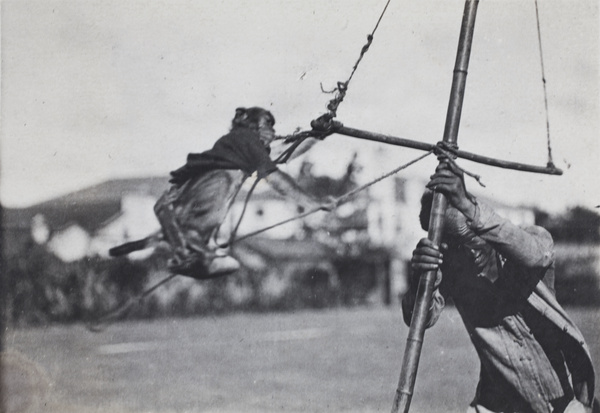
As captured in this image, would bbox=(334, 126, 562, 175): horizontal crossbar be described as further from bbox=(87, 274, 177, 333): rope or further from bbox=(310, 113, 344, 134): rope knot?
bbox=(87, 274, 177, 333): rope

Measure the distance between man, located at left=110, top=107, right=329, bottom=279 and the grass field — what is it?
45.1 inches

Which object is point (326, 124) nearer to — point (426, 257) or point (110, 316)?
point (426, 257)

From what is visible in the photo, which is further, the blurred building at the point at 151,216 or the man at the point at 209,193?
the blurred building at the point at 151,216

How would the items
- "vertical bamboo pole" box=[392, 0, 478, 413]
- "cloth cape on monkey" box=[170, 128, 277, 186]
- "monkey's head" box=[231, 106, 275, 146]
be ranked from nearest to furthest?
"vertical bamboo pole" box=[392, 0, 478, 413]
"cloth cape on monkey" box=[170, 128, 277, 186]
"monkey's head" box=[231, 106, 275, 146]

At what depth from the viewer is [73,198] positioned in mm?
5879

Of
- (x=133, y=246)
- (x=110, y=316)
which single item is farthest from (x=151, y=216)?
(x=110, y=316)

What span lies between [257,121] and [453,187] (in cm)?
171

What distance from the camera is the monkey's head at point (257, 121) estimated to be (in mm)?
5152

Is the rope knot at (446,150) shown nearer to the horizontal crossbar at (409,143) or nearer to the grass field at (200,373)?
the horizontal crossbar at (409,143)

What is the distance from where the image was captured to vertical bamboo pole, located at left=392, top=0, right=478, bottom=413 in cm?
395

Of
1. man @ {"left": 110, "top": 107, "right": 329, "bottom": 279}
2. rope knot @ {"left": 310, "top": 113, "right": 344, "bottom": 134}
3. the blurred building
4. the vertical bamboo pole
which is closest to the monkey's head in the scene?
man @ {"left": 110, "top": 107, "right": 329, "bottom": 279}

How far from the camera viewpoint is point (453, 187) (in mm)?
4086

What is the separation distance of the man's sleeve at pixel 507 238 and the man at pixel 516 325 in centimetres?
9

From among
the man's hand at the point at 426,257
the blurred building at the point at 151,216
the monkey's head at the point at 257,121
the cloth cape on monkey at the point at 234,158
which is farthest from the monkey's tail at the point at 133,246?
the man's hand at the point at 426,257
